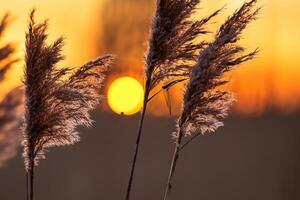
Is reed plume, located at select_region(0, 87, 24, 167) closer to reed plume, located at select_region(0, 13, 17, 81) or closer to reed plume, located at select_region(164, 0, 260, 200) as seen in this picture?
reed plume, located at select_region(0, 13, 17, 81)

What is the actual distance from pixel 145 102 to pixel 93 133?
2.72 metres

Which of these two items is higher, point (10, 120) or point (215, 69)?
point (215, 69)

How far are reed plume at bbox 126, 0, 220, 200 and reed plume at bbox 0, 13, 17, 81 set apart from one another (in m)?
0.68

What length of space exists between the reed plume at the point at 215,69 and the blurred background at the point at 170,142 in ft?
7.76

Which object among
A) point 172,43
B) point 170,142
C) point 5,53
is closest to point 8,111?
point 5,53

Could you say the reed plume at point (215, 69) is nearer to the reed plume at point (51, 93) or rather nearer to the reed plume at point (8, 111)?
the reed plume at point (51, 93)

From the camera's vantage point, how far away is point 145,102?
2332 millimetres

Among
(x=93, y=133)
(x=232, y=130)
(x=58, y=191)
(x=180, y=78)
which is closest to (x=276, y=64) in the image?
(x=232, y=130)

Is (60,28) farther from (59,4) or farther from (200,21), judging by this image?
(200,21)

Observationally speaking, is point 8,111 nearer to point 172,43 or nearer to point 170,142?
point 172,43

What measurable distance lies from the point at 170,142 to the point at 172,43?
9.57 ft

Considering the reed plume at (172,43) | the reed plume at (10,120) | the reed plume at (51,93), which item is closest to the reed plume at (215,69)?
the reed plume at (172,43)

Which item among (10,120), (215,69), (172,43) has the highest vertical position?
(172,43)

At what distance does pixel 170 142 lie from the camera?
5105 millimetres
